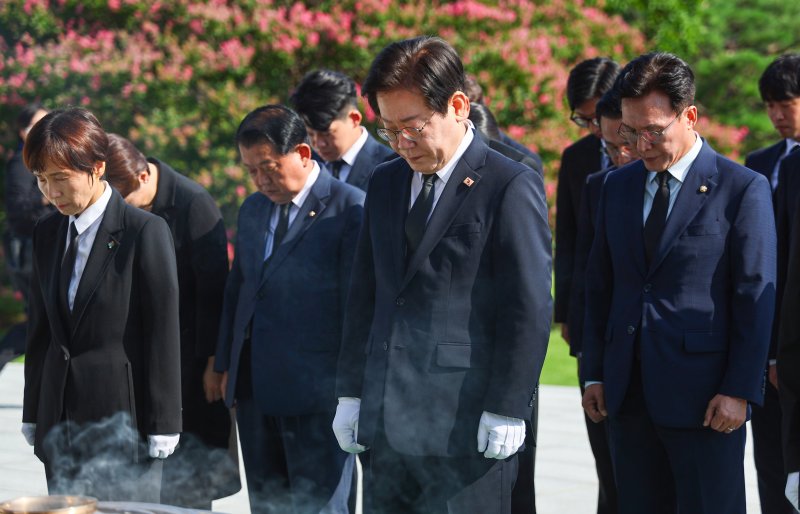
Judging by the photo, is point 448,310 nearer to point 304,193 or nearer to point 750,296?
point 750,296

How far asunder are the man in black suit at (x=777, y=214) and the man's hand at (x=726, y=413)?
80 cm

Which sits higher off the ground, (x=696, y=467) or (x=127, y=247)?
(x=127, y=247)

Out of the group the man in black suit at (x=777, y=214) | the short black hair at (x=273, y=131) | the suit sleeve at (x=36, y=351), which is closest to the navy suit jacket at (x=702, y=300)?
the man in black suit at (x=777, y=214)

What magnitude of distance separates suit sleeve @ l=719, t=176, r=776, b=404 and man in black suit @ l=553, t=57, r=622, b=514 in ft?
4.48

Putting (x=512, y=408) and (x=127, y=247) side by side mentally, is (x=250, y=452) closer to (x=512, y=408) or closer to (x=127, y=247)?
(x=127, y=247)

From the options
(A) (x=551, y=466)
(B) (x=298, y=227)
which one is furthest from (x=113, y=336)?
(A) (x=551, y=466)

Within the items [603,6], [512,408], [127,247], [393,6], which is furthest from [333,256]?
[603,6]

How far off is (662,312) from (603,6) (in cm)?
1112

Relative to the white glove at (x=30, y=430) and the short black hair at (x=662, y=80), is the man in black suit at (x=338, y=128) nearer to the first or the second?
the short black hair at (x=662, y=80)

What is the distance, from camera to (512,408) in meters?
3.22

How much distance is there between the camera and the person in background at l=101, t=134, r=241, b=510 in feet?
15.7

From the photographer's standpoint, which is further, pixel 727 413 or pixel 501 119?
pixel 501 119

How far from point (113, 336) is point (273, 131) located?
987mm

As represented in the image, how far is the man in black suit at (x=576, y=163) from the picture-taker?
5.19m
